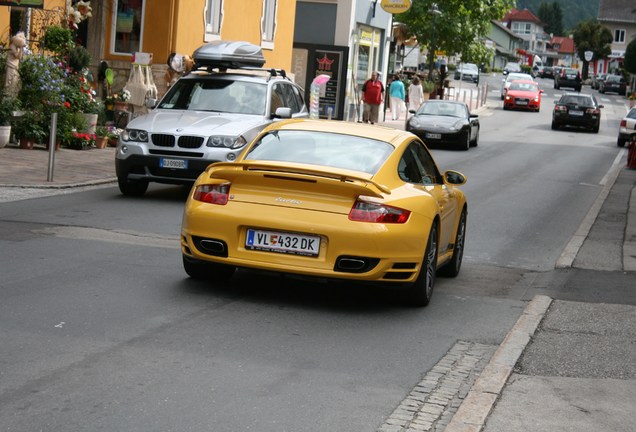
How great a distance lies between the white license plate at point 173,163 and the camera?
1580 centimetres

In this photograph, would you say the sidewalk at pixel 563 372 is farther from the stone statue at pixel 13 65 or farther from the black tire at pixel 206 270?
the stone statue at pixel 13 65

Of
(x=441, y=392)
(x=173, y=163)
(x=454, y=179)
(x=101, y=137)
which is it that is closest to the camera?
(x=441, y=392)

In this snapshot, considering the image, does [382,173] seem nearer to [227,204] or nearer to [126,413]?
[227,204]

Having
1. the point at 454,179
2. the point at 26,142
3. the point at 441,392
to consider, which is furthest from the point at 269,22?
the point at 441,392

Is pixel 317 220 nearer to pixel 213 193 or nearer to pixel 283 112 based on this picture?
pixel 213 193

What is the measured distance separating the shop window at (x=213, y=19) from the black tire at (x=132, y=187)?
1579 centimetres

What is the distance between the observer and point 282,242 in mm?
8906

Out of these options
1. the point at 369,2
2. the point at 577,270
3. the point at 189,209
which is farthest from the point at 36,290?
the point at 369,2

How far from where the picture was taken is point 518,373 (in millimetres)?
7320

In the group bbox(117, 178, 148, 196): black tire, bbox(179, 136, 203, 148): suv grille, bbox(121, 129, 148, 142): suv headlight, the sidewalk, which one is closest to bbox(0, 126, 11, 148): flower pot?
bbox(117, 178, 148, 196): black tire

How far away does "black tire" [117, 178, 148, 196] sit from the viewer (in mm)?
16188

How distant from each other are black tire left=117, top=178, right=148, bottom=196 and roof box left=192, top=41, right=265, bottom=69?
12.9ft

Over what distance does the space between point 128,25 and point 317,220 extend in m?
21.5

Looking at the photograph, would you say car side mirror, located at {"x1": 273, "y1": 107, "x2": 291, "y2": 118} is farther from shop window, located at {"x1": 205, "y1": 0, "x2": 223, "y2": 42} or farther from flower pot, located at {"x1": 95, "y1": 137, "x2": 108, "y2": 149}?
shop window, located at {"x1": 205, "y1": 0, "x2": 223, "y2": 42}
